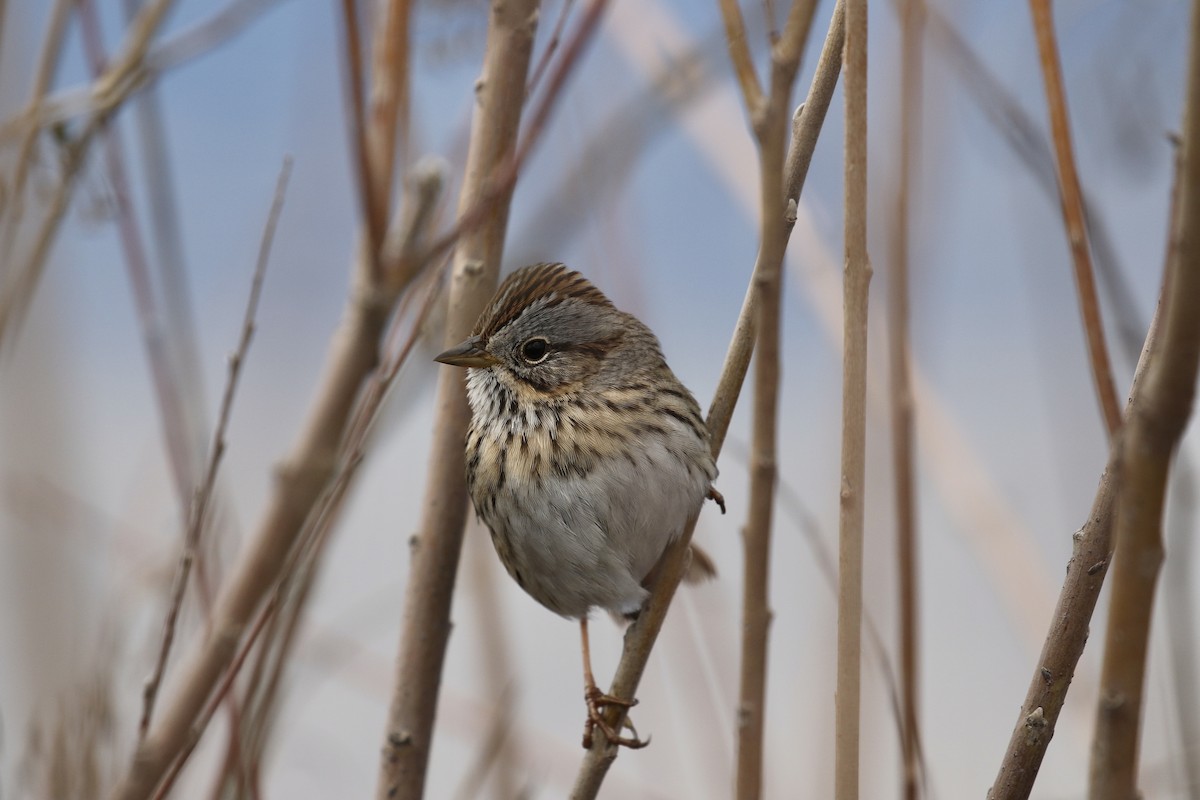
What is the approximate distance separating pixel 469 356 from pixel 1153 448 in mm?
1654

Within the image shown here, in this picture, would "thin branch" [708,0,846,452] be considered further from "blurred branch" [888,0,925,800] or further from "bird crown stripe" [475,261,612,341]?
"bird crown stripe" [475,261,612,341]

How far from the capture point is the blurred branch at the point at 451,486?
2.14 metres

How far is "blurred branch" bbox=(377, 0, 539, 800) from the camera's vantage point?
7.03 ft

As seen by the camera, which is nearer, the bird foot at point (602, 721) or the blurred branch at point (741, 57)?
the blurred branch at point (741, 57)

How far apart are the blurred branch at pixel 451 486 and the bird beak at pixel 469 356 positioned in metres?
0.08

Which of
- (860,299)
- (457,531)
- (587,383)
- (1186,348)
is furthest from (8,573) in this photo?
(1186,348)

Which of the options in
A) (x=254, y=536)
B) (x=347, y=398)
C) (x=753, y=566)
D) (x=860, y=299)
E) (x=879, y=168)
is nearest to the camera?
(x=347, y=398)

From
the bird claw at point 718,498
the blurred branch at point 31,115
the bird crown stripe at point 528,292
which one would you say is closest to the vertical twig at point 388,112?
the blurred branch at point 31,115

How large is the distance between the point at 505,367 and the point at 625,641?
2.92 ft

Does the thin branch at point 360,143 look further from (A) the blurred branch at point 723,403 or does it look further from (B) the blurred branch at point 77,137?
(B) the blurred branch at point 77,137

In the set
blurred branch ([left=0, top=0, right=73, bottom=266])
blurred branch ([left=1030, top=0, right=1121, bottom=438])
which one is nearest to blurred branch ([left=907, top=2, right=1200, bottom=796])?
blurred branch ([left=1030, top=0, right=1121, bottom=438])

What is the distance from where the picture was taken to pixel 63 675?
2.67m

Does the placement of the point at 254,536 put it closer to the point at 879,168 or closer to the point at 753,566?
the point at 753,566

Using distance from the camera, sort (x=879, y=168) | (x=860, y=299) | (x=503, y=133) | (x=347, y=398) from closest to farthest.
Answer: (x=347, y=398) → (x=860, y=299) → (x=503, y=133) → (x=879, y=168)
